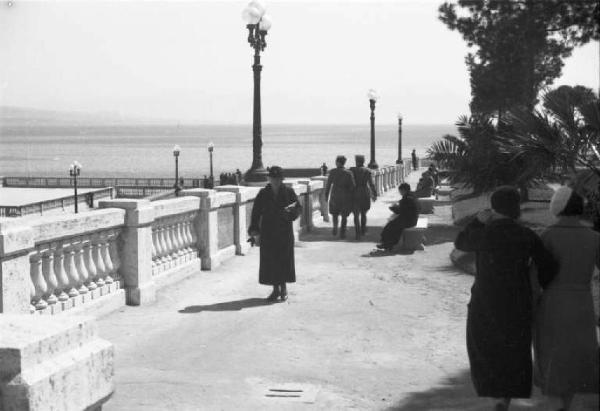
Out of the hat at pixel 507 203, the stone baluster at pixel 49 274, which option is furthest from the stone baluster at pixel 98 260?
the hat at pixel 507 203

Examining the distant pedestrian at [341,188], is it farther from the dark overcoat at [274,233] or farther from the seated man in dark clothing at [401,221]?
the dark overcoat at [274,233]

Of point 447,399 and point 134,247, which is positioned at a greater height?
point 134,247

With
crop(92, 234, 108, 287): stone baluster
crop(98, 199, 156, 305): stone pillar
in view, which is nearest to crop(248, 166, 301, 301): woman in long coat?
crop(98, 199, 156, 305): stone pillar

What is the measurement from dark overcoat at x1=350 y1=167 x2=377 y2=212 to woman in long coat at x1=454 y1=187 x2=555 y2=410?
12172 millimetres

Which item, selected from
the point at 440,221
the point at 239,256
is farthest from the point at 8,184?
the point at 239,256

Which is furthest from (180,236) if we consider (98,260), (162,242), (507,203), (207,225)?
(507,203)

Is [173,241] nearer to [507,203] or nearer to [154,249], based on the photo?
[154,249]

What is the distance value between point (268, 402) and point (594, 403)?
7.32ft

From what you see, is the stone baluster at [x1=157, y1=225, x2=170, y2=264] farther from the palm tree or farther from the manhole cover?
the palm tree

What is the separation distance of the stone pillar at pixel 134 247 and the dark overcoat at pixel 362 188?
305 inches

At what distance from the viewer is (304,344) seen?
8.98m

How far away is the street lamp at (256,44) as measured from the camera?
2091 centimetres

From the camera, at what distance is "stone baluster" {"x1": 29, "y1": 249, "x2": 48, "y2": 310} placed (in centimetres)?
873

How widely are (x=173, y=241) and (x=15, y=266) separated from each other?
192 inches
